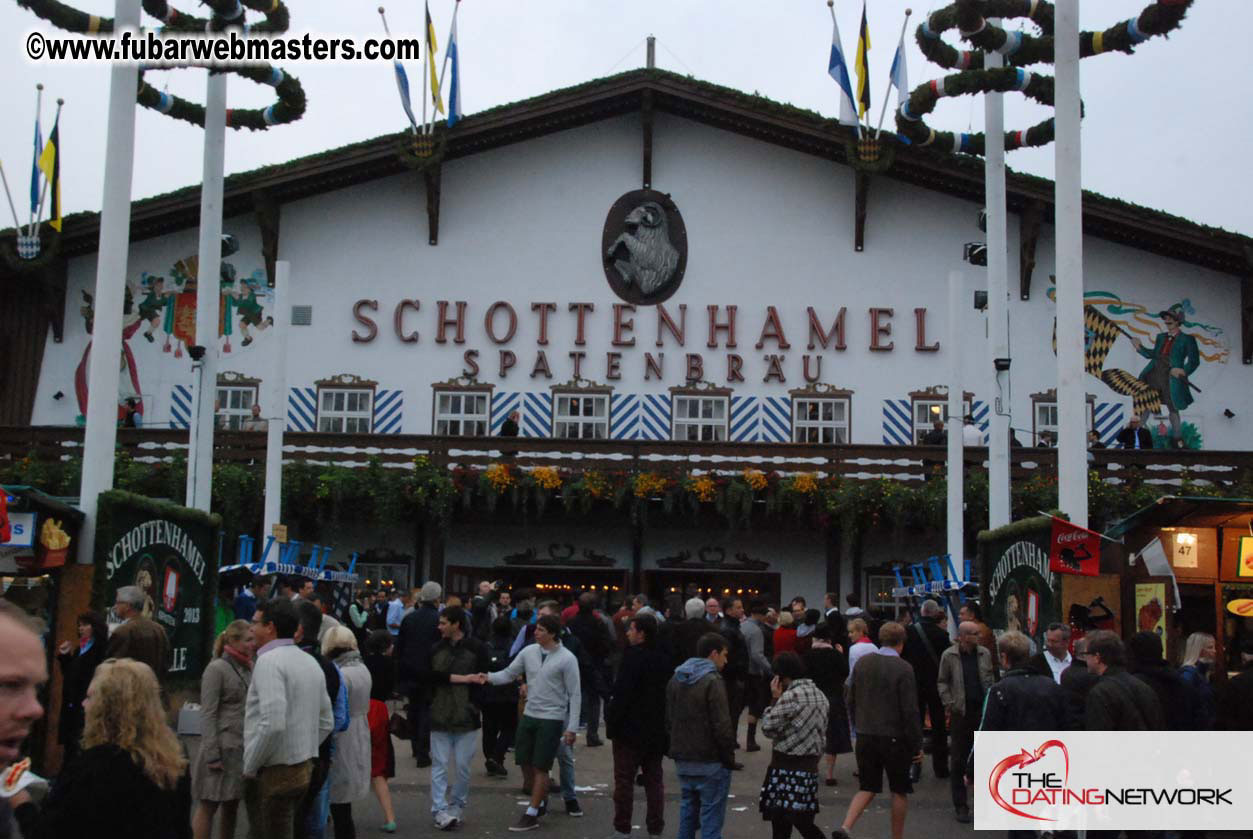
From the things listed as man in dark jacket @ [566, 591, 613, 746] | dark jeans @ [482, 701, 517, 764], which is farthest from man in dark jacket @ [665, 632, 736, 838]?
dark jeans @ [482, 701, 517, 764]

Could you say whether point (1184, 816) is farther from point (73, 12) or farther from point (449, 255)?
point (449, 255)

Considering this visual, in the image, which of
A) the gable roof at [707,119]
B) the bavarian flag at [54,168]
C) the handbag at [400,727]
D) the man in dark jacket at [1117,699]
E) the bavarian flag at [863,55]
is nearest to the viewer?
the man in dark jacket at [1117,699]

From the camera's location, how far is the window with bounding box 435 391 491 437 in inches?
1077

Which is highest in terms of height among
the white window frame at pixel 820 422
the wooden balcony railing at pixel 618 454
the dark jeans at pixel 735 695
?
the white window frame at pixel 820 422

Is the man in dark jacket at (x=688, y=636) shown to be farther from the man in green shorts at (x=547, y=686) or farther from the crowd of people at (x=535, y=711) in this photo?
the man in green shorts at (x=547, y=686)

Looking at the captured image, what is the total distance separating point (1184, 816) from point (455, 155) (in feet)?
70.6

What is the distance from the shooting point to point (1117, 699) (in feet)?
29.8

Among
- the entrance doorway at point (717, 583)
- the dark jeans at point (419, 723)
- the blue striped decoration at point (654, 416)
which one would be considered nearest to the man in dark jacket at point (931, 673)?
the dark jeans at point (419, 723)

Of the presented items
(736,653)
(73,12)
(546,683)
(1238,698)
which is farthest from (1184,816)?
(73,12)

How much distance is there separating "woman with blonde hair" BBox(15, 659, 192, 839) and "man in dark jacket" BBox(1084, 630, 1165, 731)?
5.67 m

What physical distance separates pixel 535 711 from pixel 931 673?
4625 mm

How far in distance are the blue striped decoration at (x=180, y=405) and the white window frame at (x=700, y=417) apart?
29.7 ft

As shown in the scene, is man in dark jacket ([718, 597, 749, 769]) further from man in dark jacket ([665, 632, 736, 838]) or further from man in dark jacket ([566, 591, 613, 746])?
man in dark jacket ([665, 632, 736, 838])

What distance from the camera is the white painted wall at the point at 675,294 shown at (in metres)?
27.5
